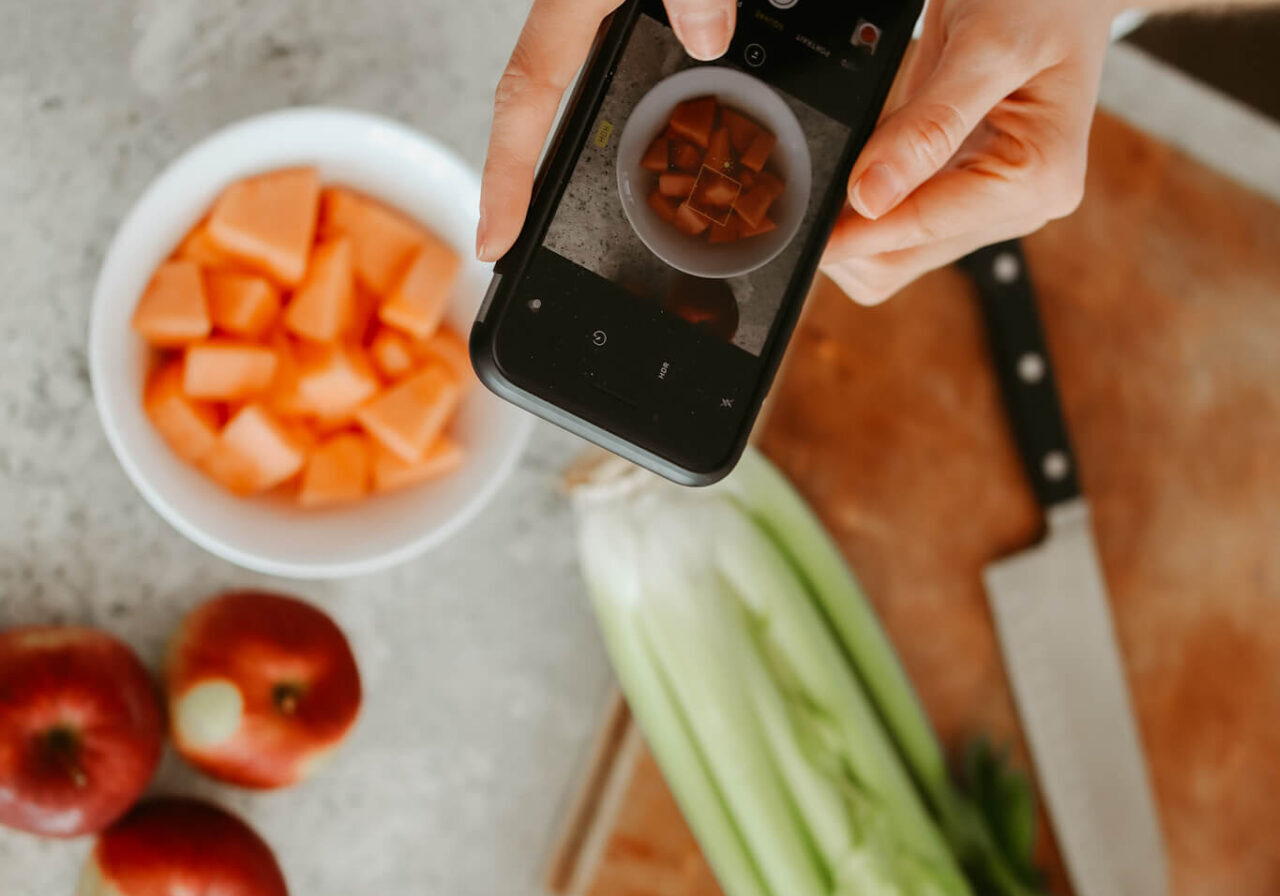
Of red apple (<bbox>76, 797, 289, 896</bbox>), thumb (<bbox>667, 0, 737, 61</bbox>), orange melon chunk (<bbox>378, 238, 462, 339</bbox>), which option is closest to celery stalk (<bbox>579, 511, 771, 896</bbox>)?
orange melon chunk (<bbox>378, 238, 462, 339</bbox>)

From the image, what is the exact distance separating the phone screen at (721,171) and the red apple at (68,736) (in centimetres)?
50

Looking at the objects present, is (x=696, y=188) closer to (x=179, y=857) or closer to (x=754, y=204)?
(x=754, y=204)

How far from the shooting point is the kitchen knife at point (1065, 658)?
0.98 metres

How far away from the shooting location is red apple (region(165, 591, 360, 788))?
78cm

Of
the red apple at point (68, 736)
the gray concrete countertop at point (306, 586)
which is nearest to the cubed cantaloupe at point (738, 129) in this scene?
the gray concrete countertop at point (306, 586)

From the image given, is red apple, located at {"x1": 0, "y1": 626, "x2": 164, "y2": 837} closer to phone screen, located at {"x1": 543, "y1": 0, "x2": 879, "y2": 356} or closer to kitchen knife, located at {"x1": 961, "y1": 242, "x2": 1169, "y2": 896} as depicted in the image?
phone screen, located at {"x1": 543, "y1": 0, "x2": 879, "y2": 356}

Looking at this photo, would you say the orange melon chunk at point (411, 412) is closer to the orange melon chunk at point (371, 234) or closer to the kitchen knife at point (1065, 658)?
the orange melon chunk at point (371, 234)

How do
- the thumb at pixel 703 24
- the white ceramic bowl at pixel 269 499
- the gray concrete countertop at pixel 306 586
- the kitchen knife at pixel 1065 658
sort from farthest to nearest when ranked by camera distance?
the kitchen knife at pixel 1065 658 → the gray concrete countertop at pixel 306 586 → the white ceramic bowl at pixel 269 499 → the thumb at pixel 703 24

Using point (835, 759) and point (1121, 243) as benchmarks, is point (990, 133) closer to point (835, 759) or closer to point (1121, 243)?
point (1121, 243)

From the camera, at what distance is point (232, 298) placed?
0.77 metres

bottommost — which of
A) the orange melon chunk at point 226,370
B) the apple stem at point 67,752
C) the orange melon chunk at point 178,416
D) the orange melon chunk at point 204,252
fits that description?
the apple stem at point 67,752

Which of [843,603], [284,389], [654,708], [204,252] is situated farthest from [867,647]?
[204,252]

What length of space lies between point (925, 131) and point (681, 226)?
0.17m

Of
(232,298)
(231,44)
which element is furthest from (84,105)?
(232,298)
